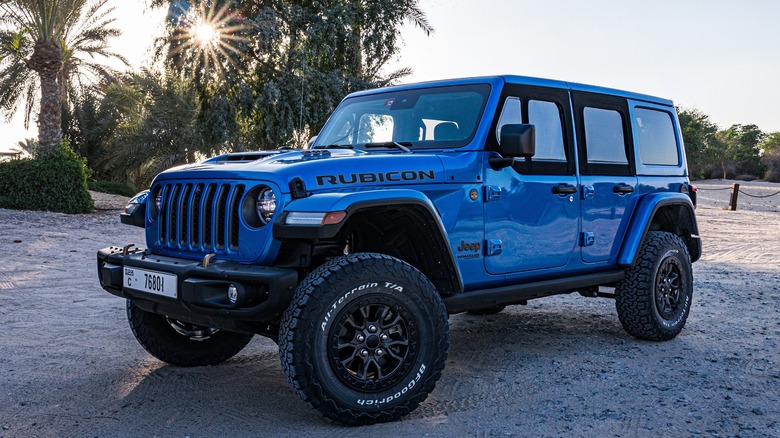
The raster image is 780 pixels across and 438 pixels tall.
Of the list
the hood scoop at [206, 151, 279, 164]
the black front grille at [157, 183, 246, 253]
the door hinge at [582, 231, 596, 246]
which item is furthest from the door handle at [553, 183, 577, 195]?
the black front grille at [157, 183, 246, 253]

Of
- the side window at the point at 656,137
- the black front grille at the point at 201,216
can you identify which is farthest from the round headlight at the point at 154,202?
the side window at the point at 656,137

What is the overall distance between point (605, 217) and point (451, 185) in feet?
5.87

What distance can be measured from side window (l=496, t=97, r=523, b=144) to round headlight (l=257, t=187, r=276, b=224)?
1664 mm

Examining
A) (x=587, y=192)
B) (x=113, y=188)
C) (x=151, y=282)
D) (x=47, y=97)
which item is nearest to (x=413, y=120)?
(x=587, y=192)

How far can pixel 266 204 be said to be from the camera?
12.9 ft

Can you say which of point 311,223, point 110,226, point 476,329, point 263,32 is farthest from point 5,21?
point 311,223

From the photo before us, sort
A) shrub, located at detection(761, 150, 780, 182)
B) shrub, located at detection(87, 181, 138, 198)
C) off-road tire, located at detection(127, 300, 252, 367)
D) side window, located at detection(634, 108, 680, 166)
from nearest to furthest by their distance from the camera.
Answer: off-road tire, located at detection(127, 300, 252, 367)
side window, located at detection(634, 108, 680, 166)
shrub, located at detection(87, 181, 138, 198)
shrub, located at detection(761, 150, 780, 182)

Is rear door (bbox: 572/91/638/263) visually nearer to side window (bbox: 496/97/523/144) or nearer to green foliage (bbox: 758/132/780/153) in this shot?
side window (bbox: 496/97/523/144)

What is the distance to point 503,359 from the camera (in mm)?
5539

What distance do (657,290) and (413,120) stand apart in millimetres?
2635

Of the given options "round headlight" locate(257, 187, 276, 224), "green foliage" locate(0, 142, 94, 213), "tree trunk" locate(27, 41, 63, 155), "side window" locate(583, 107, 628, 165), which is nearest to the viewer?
"round headlight" locate(257, 187, 276, 224)

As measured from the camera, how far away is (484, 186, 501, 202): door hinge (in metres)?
4.67

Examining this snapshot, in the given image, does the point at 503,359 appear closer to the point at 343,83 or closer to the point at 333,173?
the point at 333,173

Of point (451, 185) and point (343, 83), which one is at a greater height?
point (343, 83)
